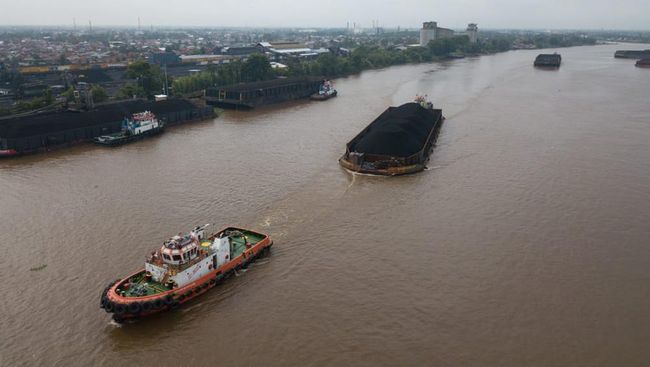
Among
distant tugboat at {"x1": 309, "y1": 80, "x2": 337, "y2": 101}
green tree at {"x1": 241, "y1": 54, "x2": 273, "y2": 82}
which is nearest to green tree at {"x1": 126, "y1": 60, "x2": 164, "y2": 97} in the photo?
green tree at {"x1": 241, "y1": 54, "x2": 273, "y2": 82}

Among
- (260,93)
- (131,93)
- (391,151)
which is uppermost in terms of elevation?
(131,93)

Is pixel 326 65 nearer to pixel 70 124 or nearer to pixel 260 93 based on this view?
pixel 260 93

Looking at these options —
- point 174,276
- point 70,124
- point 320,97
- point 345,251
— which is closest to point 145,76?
point 70,124

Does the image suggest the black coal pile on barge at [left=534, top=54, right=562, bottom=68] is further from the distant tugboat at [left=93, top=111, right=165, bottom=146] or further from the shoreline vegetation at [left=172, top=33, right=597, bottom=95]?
the distant tugboat at [left=93, top=111, right=165, bottom=146]

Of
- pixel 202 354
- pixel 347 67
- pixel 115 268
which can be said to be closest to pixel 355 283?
pixel 202 354

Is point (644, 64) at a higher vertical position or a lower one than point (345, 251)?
higher

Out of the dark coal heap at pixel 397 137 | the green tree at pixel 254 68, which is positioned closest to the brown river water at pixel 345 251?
the dark coal heap at pixel 397 137

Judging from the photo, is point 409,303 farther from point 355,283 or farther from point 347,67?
point 347,67
